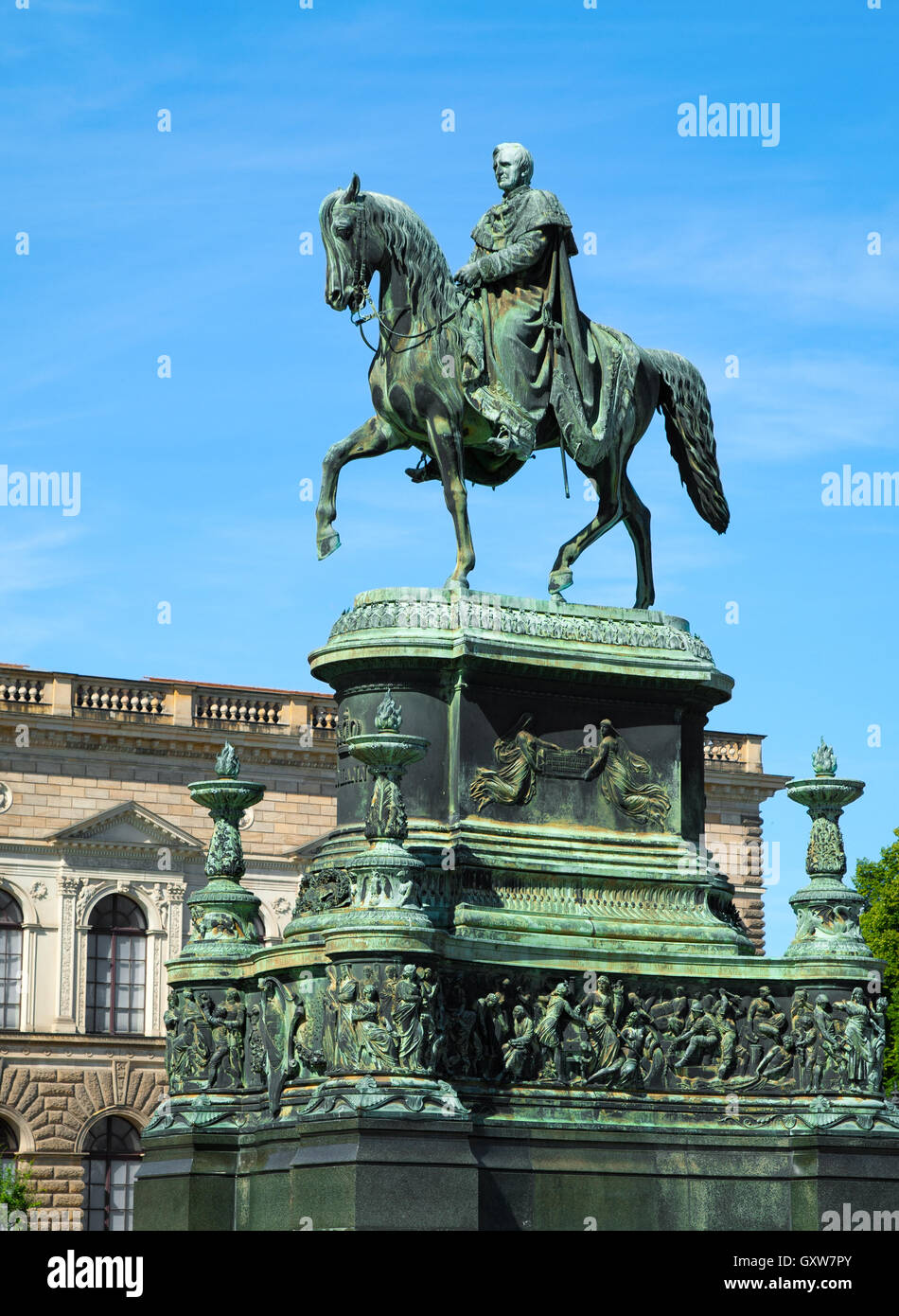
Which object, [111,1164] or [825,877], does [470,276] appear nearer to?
[825,877]

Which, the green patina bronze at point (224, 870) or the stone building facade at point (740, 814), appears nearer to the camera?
the green patina bronze at point (224, 870)

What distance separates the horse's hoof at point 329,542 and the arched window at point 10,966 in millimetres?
33108

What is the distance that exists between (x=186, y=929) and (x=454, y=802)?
35.4 metres

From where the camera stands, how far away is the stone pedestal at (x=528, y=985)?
18188mm

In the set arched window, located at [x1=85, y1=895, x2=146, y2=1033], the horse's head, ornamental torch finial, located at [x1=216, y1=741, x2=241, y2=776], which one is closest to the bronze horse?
the horse's head

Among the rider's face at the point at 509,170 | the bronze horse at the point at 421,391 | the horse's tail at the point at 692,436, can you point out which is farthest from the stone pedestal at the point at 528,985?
the rider's face at the point at 509,170

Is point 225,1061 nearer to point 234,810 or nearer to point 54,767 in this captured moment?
point 234,810

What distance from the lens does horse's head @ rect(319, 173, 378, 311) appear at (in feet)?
65.0

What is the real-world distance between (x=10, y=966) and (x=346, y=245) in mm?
34417

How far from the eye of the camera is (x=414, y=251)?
20125 mm

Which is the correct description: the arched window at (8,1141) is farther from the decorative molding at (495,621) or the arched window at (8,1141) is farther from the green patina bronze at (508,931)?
the decorative molding at (495,621)

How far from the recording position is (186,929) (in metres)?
53.9

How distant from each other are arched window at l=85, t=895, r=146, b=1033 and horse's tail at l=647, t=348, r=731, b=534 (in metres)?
33.4
